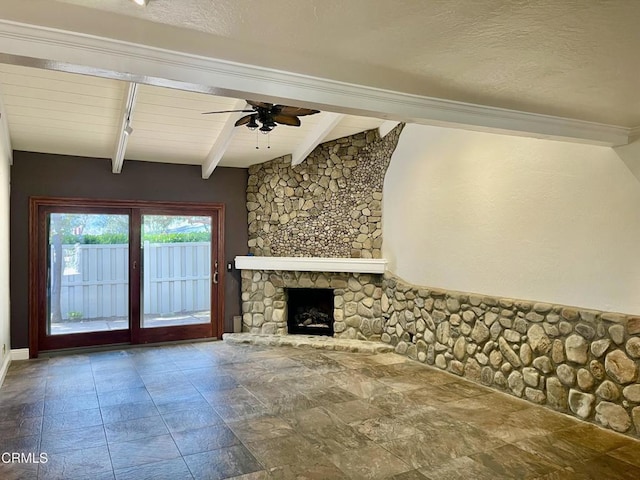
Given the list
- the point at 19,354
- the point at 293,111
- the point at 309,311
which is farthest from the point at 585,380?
the point at 19,354

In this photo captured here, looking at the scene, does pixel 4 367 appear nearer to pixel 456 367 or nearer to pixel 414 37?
pixel 456 367

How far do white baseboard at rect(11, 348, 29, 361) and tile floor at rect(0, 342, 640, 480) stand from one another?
614 mm

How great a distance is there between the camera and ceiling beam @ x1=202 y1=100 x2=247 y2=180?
15.6 feet

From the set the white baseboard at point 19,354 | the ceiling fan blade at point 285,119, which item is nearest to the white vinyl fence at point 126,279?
the white baseboard at point 19,354

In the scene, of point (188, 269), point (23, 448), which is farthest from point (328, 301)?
point (23, 448)

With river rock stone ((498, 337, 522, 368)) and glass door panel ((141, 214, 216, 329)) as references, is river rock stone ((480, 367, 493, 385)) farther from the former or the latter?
glass door panel ((141, 214, 216, 329))

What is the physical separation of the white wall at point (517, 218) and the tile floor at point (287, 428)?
1127mm

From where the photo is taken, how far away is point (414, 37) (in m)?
1.91

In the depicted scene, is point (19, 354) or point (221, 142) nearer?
point (221, 142)

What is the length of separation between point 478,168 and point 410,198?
47.8 inches

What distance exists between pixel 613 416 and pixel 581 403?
0.82ft

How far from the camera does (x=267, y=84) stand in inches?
90.9

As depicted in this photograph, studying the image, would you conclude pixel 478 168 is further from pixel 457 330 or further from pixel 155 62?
pixel 155 62

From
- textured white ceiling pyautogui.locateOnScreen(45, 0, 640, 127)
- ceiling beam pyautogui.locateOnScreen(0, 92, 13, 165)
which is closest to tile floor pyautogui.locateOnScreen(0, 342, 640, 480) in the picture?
textured white ceiling pyautogui.locateOnScreen(45, 0, 640, 127)
